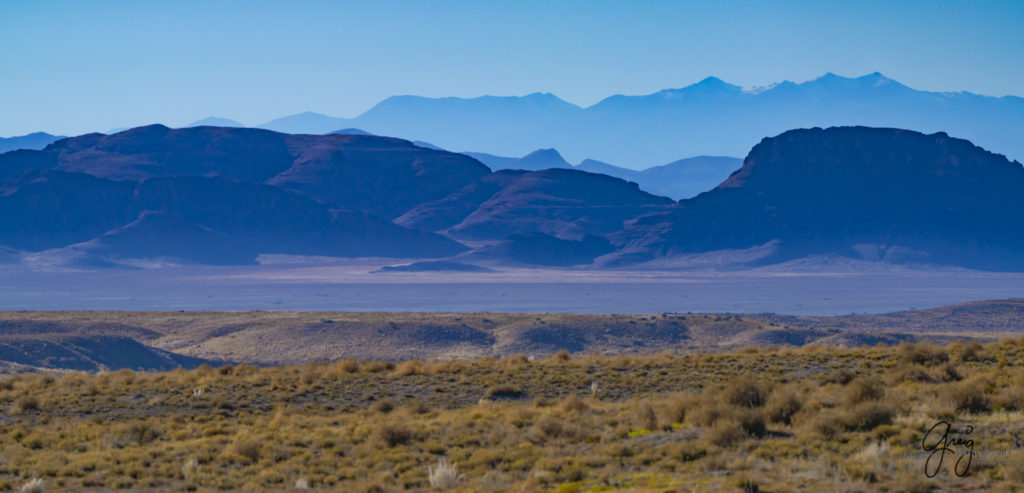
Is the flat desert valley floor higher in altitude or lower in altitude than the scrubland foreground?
higher

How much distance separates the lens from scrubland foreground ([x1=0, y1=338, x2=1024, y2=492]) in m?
14.8

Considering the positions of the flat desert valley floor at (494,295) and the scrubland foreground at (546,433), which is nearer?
the scrubland foreground at (546,433)

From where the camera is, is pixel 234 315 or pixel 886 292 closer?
pixel 234 315

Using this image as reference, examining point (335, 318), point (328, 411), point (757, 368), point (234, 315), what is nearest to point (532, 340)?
point (335, 318)

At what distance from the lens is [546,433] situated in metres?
18.0

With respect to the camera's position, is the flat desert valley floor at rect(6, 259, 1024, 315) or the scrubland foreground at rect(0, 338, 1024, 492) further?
the flat desert valley floor at rect(6, 259, 1024, 315)

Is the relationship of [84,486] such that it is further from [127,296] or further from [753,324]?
[127,296]

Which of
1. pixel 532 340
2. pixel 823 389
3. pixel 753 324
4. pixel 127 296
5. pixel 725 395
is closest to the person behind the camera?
pixel 725 395

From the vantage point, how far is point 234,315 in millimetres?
83750

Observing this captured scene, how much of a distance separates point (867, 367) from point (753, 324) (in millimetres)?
54963

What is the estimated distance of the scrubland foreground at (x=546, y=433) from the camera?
48.6 ft

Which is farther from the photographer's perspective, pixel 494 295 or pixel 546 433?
pixel 494 295

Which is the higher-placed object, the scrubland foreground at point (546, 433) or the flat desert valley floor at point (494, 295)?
the flat desert valley floor at point (494, 295)

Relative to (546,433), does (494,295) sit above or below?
above
